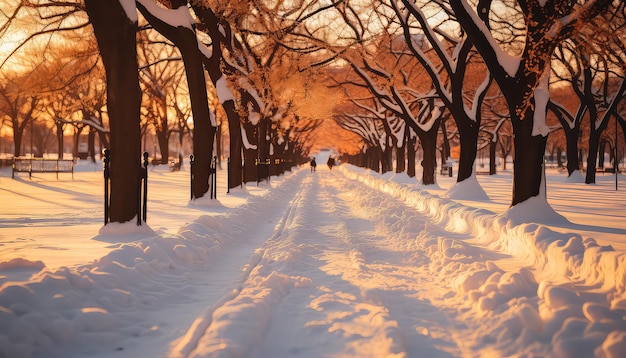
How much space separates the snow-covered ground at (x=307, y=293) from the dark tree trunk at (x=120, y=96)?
2.11 feet

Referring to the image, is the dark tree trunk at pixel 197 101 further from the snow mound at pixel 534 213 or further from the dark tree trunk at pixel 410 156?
the dark tree trunk at pixel 410 156

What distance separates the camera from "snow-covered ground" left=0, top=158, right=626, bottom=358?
13.1 ft

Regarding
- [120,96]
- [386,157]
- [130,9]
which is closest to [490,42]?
[130,9]

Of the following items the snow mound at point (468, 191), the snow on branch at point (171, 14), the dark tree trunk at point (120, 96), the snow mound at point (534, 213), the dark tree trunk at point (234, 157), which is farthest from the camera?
the dark tree trunk at point (234, 157)

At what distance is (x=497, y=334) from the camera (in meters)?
4.30

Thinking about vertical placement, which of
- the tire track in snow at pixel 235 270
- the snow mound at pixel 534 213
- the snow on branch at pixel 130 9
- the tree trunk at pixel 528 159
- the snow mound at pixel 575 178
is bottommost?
the tire track in snow at pixel 235 270

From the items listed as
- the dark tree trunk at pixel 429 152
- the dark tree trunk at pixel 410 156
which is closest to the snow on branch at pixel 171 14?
the dark tree trunk at pixel 429 152

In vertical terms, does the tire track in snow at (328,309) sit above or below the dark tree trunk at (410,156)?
below

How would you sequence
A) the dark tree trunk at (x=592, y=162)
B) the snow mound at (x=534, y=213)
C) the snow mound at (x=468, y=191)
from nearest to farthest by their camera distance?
the snow mound at (x=534, y=213)
the snow mound at (x=468, y=191)
the dark tree trunk at (x=592, y=162)

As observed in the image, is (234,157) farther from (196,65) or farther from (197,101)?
(196,65)

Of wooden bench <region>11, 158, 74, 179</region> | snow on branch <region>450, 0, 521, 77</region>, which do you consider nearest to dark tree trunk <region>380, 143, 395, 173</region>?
wooden bench <region>11, 158, 74, 179</region>

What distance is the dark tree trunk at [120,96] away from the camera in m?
8.61

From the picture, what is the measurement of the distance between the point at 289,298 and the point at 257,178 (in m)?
21.6

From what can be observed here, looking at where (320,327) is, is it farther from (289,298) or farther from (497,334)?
(497,334)
